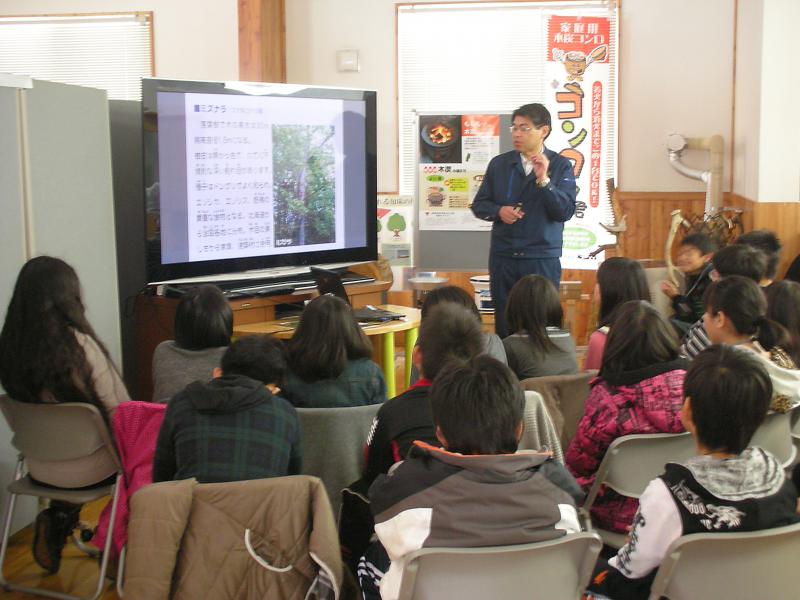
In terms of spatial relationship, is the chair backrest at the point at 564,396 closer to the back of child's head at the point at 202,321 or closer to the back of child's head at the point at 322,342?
the back of child's head at the point at 322,342

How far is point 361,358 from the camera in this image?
2.96m

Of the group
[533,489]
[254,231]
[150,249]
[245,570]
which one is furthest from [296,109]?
[533,489]

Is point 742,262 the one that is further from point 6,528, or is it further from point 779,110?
point 6,528

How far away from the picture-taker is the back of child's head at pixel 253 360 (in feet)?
8.06

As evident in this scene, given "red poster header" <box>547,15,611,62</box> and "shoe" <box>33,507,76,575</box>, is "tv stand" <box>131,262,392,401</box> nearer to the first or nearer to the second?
"shoe" <box>33,507,76,575</box>

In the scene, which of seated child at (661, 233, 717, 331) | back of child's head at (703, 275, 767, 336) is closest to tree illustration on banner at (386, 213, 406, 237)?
seated child at (661, 233, 717, 331)

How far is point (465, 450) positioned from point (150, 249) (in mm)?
3058

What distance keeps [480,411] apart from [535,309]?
1497mm

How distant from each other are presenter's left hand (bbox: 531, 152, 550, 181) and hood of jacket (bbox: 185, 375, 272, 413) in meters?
2.69

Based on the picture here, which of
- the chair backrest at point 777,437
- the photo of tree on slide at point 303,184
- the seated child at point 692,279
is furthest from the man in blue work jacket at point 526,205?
the chair backrest at point 777,437

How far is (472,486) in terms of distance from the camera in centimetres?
173

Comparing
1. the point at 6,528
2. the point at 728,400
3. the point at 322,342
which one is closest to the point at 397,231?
the point at 322,342

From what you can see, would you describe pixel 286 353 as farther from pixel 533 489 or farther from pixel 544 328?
pixel 533 489

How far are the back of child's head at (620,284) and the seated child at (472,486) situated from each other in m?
1.77
